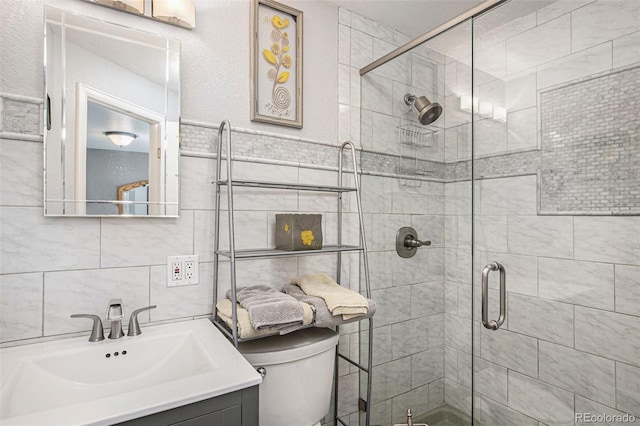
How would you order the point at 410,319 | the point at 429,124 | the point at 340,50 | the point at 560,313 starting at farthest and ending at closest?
the point at 340,50 < the point at 410,319 < the point at 429,124 < the point at 560,313

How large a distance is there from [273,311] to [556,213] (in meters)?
1.05

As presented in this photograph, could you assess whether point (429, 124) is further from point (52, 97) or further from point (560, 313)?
point (52, 97)

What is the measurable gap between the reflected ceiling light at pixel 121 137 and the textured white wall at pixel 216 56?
0.74ft

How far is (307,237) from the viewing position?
1460mm

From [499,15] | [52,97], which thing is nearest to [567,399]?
[499,15]

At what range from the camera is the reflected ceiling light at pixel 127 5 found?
49.0 inches

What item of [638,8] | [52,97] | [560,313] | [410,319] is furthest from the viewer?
[410,319]

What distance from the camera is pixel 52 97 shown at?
3.77 feet

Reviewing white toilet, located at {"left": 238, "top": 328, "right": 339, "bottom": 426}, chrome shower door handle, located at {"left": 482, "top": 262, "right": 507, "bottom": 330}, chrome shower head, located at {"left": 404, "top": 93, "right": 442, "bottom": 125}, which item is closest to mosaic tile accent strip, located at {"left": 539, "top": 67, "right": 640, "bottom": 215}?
chrome shower door handle, located at {"left": 482, "top": 262, "right": 507, "bottom": 330}

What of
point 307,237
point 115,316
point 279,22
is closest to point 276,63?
point 279,22

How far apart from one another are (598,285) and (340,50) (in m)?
1.52

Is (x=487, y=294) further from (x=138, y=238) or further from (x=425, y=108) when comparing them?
(x=138, y=238)

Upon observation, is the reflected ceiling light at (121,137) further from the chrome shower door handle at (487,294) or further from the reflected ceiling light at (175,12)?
the chrome shower door handle at (487,294)

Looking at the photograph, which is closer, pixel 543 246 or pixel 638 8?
pixel 638 8
